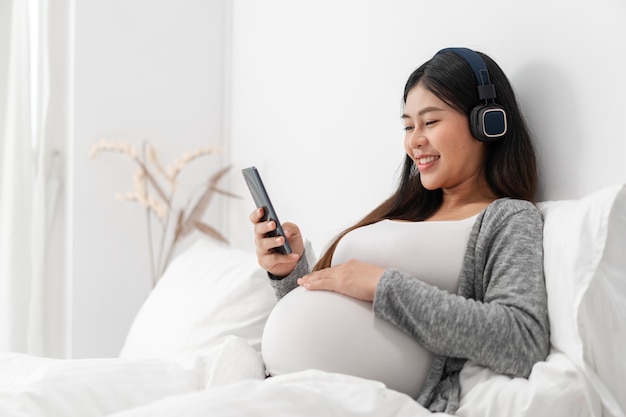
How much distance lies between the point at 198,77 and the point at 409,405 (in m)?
2.34

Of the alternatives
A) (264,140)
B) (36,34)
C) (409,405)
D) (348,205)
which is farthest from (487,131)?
(36,34)

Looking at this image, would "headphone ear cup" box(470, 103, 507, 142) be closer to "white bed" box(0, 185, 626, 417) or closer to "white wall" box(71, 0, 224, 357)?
"white bed" box(0, 185, 626, 417)

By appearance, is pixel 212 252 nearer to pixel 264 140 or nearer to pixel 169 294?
pixel 169 294

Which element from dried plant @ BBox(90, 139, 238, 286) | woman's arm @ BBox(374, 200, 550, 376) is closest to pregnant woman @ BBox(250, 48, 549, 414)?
woman's arm @ BBox(374, 200, 550, 376)

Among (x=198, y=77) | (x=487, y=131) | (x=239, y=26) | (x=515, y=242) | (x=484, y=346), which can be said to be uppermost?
(x=239, y=26)

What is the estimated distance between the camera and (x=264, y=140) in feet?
9.10

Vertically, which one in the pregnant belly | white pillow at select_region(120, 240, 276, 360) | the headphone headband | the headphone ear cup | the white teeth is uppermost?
the headphone headband

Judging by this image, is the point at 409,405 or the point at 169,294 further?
the point at 169,294

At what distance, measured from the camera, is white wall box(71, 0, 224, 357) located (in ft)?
9.43

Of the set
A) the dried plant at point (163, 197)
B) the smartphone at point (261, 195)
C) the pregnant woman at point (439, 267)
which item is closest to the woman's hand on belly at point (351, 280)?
the pregnant woman at point (439, 267)

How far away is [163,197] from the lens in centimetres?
296

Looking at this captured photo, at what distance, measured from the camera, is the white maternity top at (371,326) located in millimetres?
1225

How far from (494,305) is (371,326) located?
0.21 meters

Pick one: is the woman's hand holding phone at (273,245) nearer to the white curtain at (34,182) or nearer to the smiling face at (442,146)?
the smiling face at (442,146)
